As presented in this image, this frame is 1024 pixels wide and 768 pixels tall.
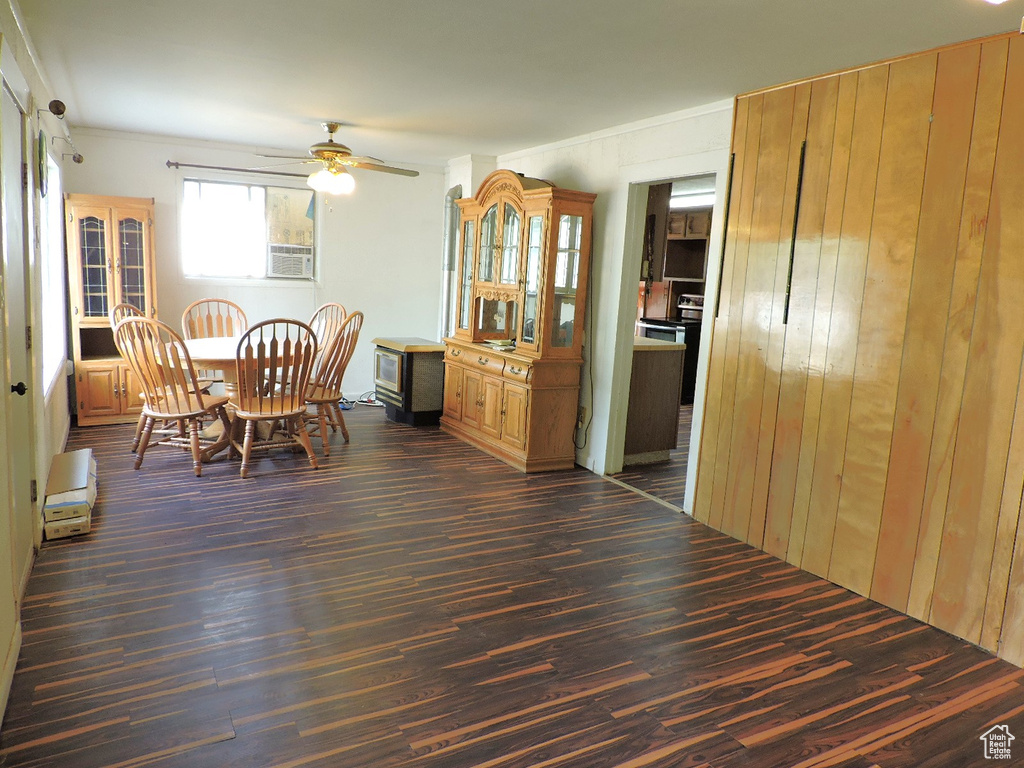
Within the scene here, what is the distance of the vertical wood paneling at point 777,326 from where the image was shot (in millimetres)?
3426

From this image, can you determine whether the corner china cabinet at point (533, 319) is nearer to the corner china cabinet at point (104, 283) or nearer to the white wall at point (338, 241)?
the white wall at point (338, 241)

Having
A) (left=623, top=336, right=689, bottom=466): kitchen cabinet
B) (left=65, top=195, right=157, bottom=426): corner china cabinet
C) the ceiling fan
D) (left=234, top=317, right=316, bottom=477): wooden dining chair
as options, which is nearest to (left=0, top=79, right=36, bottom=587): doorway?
(left=234, top=317, right=316, bottom=477): wooden dining chair

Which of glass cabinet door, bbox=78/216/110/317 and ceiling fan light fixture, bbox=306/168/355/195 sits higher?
ceiling fan light fixture, bbox=306/168/355/195

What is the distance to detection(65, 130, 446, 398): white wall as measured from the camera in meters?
5.93

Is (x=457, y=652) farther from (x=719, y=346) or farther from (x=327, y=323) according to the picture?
(x=327, y=323)

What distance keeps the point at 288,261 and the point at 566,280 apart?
310cm

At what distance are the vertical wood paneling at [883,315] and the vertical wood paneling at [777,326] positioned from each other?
0.42 metres

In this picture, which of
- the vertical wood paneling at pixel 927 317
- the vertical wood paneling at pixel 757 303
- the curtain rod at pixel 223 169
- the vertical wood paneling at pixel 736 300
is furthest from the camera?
the curtain rod at pixel 223 169

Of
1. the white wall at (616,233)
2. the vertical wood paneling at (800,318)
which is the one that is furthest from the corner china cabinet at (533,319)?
the vertical wood paneling at (800,318)

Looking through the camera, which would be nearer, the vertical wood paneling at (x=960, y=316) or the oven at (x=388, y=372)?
the vertical wood paneling at (x=960, y=316)

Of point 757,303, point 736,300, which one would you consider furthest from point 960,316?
point 736,300

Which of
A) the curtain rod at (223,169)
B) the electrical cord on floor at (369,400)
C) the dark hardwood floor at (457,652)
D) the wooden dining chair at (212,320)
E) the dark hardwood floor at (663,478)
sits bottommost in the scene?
the dark hardwood floor at (457,652)

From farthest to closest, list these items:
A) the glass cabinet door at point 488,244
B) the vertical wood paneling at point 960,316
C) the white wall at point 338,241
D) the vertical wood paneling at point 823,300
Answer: the white wall at point 338,241 < the glass cabinet door at point 488,244 < the vertical wood paneling at point 823,300 < the vertical wood paneling at point 960,316

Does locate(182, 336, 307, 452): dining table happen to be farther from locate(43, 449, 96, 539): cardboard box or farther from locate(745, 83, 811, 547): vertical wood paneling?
locate(745, 83, 811, 547): vertical wood paneling
